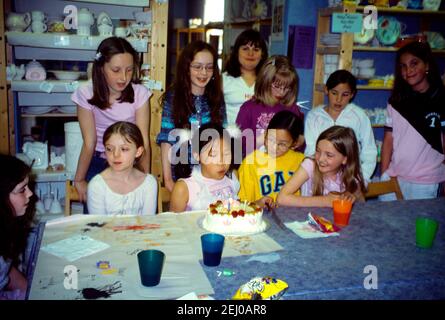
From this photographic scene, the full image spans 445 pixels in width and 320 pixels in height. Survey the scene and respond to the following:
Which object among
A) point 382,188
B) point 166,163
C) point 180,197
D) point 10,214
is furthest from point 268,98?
point 10,214

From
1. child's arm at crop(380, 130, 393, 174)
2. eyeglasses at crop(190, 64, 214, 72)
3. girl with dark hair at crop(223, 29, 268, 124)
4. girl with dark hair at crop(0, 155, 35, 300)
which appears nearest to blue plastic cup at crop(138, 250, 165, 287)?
girl with dark hair at crop(0, 155, 35, 300)

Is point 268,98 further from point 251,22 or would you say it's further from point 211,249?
point 251,22

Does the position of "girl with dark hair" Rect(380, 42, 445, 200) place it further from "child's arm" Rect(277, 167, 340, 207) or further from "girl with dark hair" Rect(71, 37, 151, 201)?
"girl with dark hair" Rect(71, 37, 151, 201)

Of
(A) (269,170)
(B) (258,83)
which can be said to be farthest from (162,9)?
(A) (269,170)

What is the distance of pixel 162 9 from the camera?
3125 mm

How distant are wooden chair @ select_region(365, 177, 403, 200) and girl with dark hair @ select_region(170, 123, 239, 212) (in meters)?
0.86

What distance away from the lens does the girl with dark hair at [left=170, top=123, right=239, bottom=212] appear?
7.11ft

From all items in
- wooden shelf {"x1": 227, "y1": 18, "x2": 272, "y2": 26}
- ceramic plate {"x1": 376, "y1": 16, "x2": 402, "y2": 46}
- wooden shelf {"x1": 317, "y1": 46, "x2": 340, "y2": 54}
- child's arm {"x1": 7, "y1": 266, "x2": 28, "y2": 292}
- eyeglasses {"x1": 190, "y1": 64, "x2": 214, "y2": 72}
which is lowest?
child's arm {"x1": 7, "y1": 266, "x2": 28, "y2": 292}

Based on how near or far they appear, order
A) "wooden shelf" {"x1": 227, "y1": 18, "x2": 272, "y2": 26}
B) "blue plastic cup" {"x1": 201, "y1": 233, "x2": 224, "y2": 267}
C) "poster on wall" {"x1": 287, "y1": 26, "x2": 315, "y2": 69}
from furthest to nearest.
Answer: "wooden shelf" {"x1": 227, "y1": 18, "x2": 272, "y2": 26} < "poster on wall" {"x1": 287, "y1": 26, "x2": 315, "y2": 69} < "blue plastic cup" {"x1": 201, "y1": 233, "x2": 224, "y2": 267}

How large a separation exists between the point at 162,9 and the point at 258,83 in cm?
94

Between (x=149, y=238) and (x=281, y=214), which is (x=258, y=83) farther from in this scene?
(x=149, y=238)

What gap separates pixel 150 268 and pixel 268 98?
5.75 feet

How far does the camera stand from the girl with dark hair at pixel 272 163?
252 cm

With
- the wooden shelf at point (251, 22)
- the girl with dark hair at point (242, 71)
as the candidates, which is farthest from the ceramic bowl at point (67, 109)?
the wooden shelf at point (251, 22)
